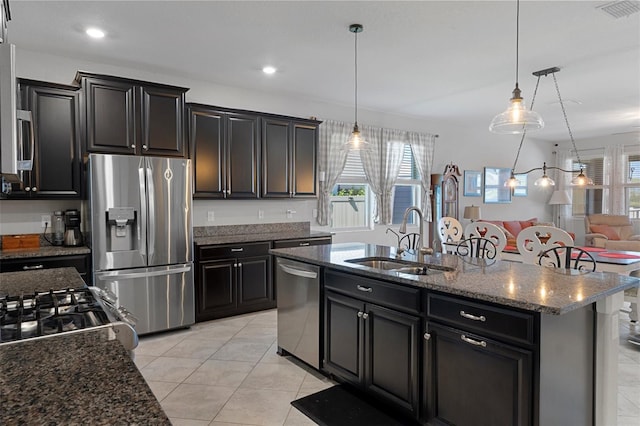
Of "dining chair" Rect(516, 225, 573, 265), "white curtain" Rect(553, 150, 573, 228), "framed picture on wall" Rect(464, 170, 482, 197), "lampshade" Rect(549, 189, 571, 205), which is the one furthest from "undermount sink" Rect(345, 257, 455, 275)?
"white curtain" Rect(553, 150, 573, 228)

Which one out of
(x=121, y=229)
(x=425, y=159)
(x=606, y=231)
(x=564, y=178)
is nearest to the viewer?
(x=121, y=229)

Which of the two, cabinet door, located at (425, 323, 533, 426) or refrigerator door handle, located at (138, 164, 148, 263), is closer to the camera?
cabinet door, located at (425, 323, 533, 426)

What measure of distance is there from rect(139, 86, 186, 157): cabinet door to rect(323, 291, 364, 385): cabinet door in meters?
2.35

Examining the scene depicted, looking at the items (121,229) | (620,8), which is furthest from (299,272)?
(620,8)

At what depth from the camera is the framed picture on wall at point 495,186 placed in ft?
26.3

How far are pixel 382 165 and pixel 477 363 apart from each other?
4644 mm

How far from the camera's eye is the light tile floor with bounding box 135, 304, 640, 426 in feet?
8.16

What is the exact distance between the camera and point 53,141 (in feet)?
11.7

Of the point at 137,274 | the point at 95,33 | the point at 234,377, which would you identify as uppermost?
the point at 95,33

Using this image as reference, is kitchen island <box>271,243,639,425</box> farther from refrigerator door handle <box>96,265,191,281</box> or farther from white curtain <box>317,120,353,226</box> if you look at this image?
white curtain <box>317,120,353,226</box>

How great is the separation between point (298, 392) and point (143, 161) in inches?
98.9

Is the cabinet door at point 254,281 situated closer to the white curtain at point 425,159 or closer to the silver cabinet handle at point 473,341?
the silver cabinet handle at point 473,341

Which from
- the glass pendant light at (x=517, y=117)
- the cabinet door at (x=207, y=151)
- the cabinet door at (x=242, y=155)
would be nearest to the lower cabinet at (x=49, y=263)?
the cabinet door at (x=207, y=151)

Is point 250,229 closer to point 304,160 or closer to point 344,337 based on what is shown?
point 304,160
